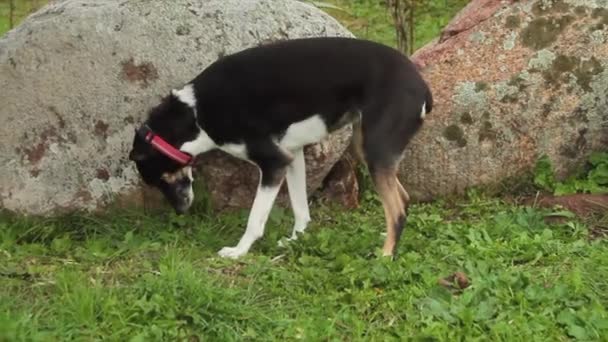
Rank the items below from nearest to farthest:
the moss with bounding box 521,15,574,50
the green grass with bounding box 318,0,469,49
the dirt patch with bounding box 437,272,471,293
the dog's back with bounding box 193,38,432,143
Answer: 1. the dirt patch with bounding box 437,272,471,293
2. the dog's back with bounding box 193,38,432,143
3. the moss with bounding box 521,15,574,50
4. the green grass with bounding box 318,0,469,49

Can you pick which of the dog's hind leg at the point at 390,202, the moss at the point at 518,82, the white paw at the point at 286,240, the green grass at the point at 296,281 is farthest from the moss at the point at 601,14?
the white paw at the point at 286,240

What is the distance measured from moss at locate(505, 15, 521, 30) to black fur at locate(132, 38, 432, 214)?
175 cm

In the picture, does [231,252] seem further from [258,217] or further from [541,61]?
[541,61]

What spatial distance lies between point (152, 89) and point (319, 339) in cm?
249

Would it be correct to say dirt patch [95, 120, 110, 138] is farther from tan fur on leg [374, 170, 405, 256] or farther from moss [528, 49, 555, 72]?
moss [528, 49, 555, 72]

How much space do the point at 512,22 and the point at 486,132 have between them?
2.87 feet

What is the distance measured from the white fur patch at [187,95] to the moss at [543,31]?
2663mm

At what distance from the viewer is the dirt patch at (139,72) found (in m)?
6.66

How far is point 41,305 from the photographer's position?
493cm

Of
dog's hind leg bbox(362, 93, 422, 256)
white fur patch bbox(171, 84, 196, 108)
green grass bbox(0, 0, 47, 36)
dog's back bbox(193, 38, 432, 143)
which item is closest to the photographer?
dog's hind leg bbox(362, 93, 422, 256)

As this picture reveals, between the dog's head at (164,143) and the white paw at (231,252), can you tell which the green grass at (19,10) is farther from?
the white paw at (231,252)

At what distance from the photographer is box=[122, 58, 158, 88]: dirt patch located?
6660mm

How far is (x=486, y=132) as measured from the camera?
7.33 metres

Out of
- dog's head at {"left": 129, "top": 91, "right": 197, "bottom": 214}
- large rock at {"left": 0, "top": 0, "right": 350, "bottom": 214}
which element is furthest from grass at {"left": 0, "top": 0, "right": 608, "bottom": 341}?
dog's head at {"left": 129, "top": 91, "right": 197, "bottom": 214}
